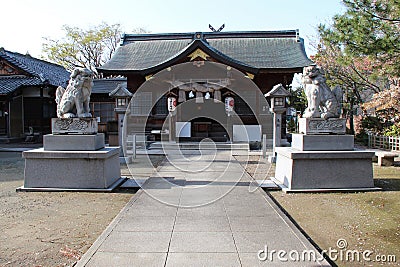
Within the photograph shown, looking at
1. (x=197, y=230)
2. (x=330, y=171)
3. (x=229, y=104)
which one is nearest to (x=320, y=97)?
(x=330, y=171)

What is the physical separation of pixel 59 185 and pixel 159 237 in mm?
3901

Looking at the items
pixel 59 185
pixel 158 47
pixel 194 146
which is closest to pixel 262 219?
pixel 59 185

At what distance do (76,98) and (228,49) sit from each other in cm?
1500

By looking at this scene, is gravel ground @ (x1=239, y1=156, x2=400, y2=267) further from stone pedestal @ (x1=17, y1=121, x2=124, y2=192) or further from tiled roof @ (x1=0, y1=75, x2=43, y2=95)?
tiled roof @ (x1=0, y1=75, x2=43, y2=95)

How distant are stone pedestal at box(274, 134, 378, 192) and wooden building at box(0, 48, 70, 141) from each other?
65.4 ft

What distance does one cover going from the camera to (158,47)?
2225 centimetres

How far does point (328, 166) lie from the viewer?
7.41 meters

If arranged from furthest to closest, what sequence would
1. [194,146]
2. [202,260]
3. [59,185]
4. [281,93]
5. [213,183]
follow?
[194,146] < [281,93] < [213,183] < [59,185] < [202,260]

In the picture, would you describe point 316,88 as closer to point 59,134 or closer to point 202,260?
point 202,260

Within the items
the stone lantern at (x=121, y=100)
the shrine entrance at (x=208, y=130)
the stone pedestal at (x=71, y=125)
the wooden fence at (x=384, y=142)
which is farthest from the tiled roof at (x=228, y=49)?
the stone pedestal at (x=71, y=125)

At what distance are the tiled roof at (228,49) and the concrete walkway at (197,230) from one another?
491 inches

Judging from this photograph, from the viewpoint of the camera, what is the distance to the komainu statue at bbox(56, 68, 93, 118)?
777 centimetres

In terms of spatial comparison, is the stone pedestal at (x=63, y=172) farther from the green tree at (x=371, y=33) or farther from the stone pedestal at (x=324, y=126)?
the green tree at (x=371, y=33)

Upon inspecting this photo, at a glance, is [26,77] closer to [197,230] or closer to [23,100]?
[23,100]
